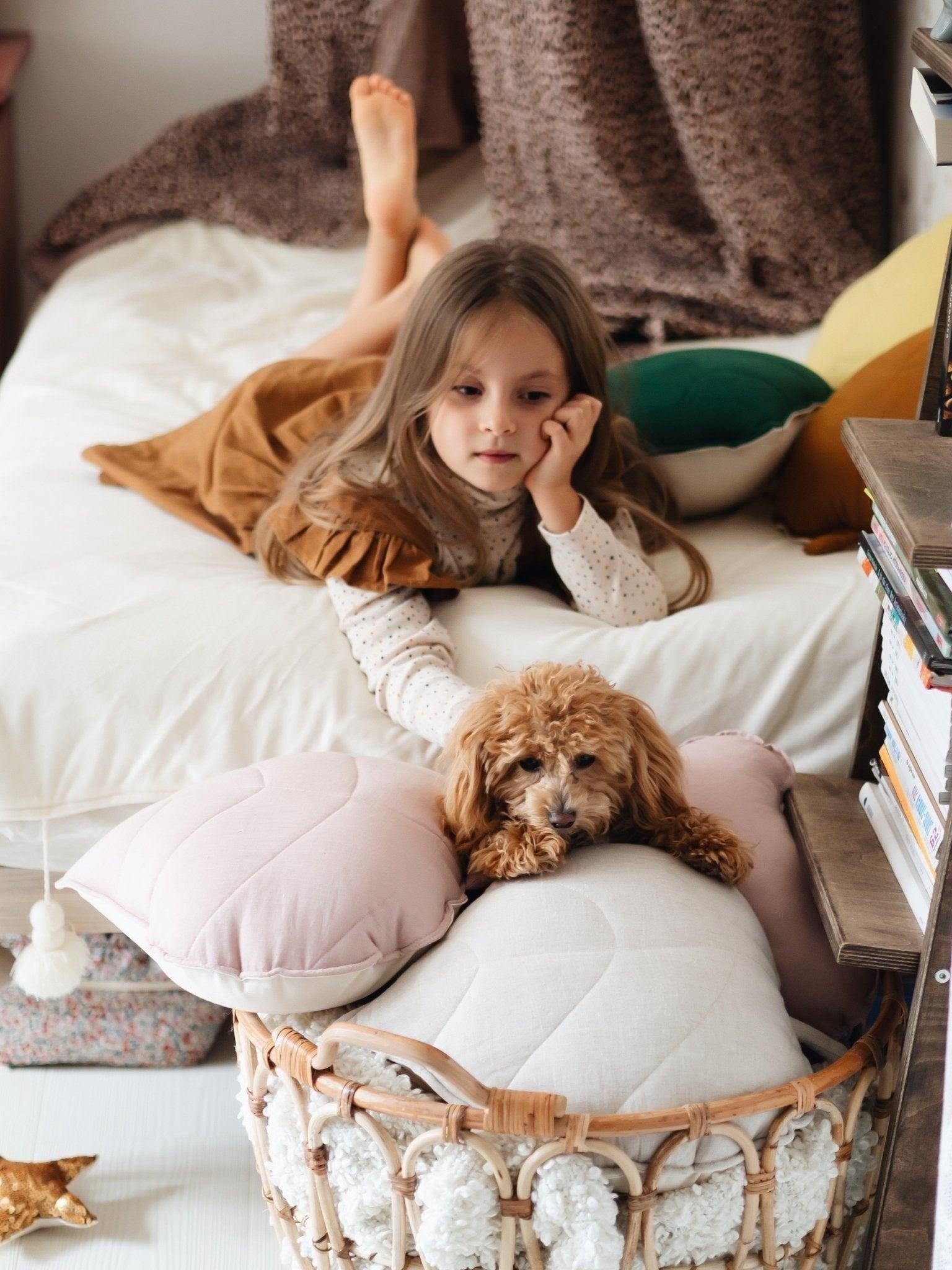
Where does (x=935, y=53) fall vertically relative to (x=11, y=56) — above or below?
above

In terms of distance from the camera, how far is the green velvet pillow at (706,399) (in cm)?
152

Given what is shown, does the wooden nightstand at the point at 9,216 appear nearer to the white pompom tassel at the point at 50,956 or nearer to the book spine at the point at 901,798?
the white pompom tassel at the point at 50,956

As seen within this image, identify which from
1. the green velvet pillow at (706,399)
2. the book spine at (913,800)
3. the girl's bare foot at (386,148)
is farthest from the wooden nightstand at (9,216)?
the book spine at (913,800)

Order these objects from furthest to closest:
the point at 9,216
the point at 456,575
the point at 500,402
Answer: the point at 9,216
the point at 456,575
the point at 500,402

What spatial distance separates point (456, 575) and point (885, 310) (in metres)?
0.69

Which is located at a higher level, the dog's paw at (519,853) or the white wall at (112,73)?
the white wall at (112,73)

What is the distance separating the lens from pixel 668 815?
1.05 meters

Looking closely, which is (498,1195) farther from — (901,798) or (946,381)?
(946,381)

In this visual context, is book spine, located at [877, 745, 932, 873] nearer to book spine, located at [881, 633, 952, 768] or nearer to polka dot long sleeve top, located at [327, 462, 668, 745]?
book spine, located at [881, 633, 952, 768]

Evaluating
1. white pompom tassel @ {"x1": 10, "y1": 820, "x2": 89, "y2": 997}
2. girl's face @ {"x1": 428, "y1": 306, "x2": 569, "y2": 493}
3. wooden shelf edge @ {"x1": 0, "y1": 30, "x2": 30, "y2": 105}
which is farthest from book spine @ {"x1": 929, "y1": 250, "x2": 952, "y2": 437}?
wooden shelf edge @ {"x1": 0, "y1": 30, "x2": 30, "y2": 105}

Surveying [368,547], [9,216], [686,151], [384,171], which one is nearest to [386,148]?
[384,171]

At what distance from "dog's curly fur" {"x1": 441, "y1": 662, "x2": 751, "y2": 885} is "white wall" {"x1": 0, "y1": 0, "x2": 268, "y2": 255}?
2390mm

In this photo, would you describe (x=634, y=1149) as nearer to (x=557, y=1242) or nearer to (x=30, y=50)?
(x=557, y=1242)

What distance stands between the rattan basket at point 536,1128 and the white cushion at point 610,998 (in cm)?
2
